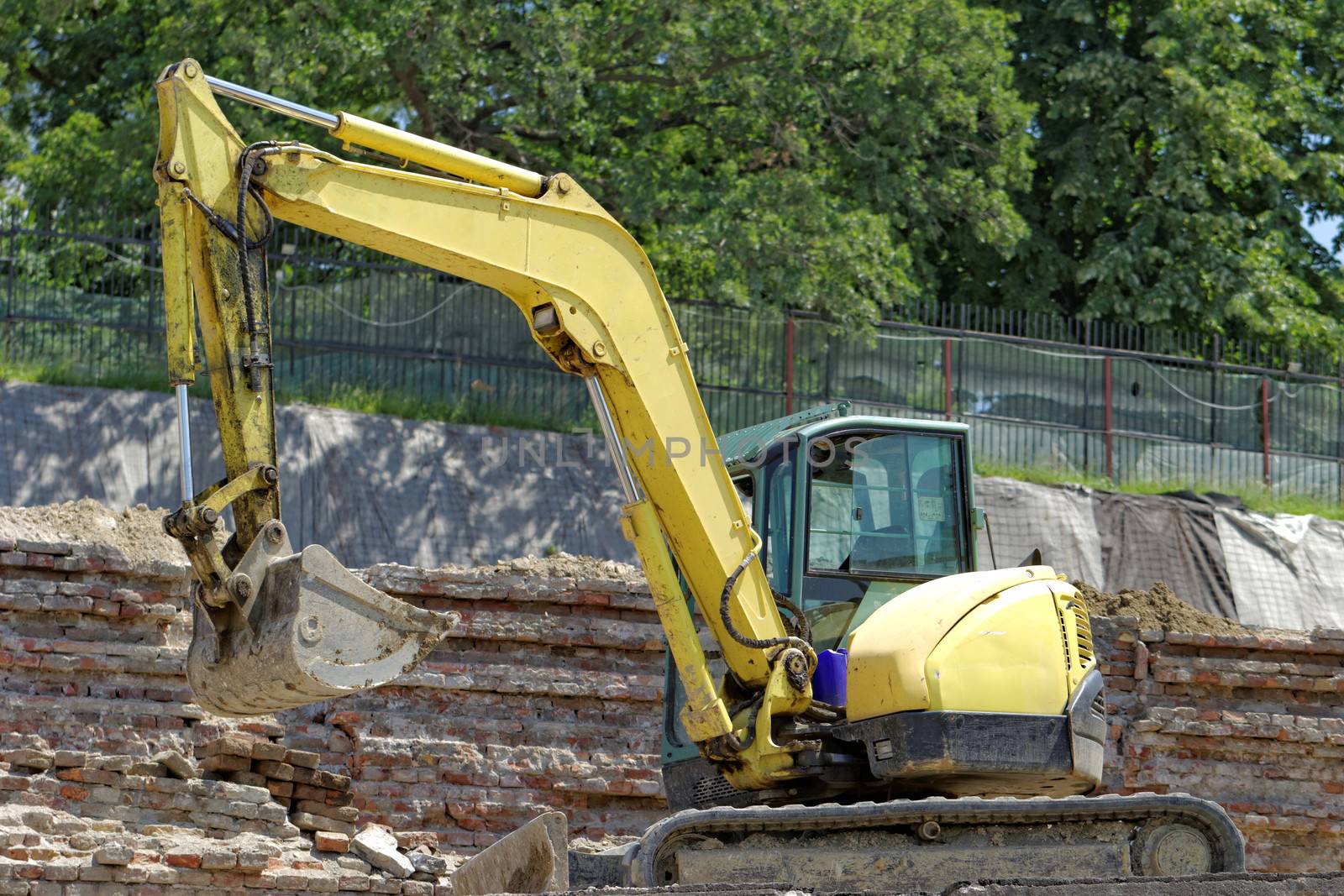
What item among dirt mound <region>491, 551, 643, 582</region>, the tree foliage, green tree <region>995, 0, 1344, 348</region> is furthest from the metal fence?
dirt mound <region>491, 551, 643, 582</region>

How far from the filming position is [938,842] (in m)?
6.77

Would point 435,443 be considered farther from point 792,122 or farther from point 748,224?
point 792,122

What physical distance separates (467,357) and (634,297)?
868 cm

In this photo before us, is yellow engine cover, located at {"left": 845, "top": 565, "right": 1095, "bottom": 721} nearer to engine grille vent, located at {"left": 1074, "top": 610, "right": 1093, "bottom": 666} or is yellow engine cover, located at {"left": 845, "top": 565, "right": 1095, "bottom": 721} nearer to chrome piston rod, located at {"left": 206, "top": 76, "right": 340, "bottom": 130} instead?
engine grille vent, located at {"left": 1074, "top": 610, "right": 1093, "bottom": 666}

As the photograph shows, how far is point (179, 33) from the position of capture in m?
16.2

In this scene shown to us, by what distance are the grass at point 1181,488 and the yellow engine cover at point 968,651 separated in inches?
377

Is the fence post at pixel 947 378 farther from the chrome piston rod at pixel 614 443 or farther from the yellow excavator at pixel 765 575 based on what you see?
the chrome piston rod at pixel 614 443

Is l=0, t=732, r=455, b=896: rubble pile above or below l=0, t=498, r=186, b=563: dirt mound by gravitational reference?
below

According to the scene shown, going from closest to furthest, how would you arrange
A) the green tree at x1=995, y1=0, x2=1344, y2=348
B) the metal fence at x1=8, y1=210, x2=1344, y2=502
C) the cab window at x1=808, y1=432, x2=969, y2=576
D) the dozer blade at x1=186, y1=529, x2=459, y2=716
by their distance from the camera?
1. the dozer blade at x1=186, y1=529, x2=459, y2=716
2. the cab window at x1=808, y1=432, x2=969, y2=576
3. the metal fence at x1=8, y1=210, x2=1344, y2=502
4. the green tree at x1=995, y1=0, x2=1344, y2=348

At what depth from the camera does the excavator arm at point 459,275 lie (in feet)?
19.3

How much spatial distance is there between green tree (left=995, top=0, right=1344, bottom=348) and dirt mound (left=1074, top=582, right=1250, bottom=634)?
7.62 m

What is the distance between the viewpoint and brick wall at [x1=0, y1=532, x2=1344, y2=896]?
922 cm

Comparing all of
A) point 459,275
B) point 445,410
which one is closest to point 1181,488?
point 445,410

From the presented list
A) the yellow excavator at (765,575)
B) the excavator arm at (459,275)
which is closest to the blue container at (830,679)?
the yellow excavator at (765,575)
